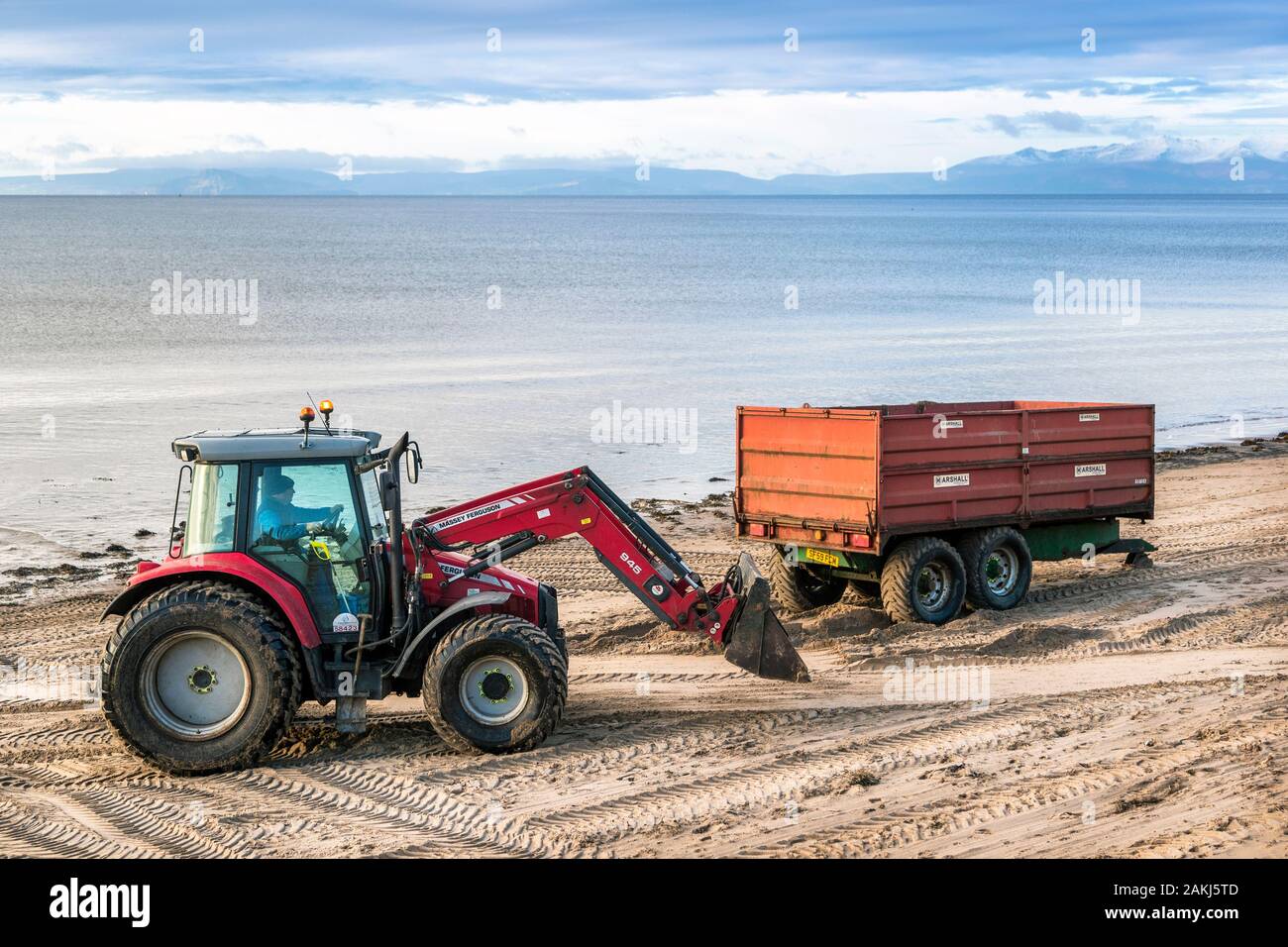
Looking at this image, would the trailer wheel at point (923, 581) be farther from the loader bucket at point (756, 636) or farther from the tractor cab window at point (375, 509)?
the tractor cab window at point (375, 509)

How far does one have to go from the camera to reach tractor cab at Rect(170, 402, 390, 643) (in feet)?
29.7

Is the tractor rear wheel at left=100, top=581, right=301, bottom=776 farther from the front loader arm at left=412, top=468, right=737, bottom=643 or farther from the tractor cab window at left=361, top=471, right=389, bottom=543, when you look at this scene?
the front loader arm at left=412, top=468, right=737, bottom=643

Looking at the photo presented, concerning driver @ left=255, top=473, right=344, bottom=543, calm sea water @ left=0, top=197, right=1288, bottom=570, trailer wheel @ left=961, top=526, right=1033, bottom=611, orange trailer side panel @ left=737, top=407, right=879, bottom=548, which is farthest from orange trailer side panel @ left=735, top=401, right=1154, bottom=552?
calm sea water @ left=0, top=197, right=1288, bottom=570

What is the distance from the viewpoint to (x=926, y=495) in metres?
13.6

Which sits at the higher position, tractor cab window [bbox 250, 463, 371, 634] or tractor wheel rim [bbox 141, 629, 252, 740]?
tractor cab window [bbox 250, 463, 371, 634]

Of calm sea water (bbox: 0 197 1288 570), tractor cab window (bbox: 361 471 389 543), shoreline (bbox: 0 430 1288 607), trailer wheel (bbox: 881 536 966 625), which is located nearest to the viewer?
tractor cab window (bbox: 361 471 389 543)

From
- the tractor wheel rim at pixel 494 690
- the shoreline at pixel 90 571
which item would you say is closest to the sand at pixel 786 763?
the tractor wheel rim at pixel 494 690

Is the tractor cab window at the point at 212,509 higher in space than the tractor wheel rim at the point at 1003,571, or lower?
higher

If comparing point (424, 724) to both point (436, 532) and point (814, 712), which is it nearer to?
point (436, 532)

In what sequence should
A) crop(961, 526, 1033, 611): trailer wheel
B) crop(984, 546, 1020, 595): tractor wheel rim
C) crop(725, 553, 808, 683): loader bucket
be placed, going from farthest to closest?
crop(984, 546, 1020, 595): tractor wheel rim
crop(961, 526, 1033, 611): trailer wheel
crop(725, 553, 808, 683): loader bucket

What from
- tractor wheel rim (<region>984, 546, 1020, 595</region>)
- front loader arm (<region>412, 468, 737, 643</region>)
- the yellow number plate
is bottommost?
tractor wheel rim (<region>984, 546, 1020, 595</region>)

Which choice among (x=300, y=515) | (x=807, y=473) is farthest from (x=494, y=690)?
(x=807, y=473)

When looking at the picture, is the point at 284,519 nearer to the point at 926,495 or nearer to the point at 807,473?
the point at 807,473

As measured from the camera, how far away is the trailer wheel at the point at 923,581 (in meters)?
13.5
